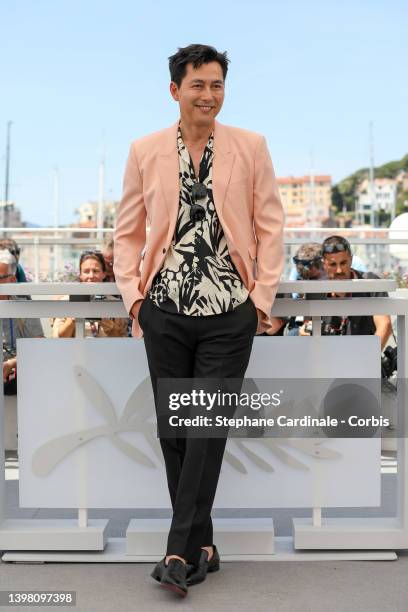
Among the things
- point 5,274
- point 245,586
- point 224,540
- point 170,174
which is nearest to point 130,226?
point 170,174

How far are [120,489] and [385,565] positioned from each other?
3.73 ft

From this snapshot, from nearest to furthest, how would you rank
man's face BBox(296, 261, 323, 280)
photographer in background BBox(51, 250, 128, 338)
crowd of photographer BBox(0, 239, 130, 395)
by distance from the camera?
photographer in background BBox(51, 250, 128, 338) → crowd of photographer BBox(0, 239, 130, 395) → man's face BBox(296, 261, 323, 280)

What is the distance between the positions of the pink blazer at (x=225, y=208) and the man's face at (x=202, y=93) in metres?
0.11

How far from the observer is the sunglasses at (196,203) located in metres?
3.97

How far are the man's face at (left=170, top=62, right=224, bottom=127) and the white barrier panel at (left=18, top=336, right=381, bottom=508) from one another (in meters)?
0.98

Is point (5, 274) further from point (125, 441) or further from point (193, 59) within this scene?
point (193, 59)

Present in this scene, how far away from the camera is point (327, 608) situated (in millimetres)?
3764

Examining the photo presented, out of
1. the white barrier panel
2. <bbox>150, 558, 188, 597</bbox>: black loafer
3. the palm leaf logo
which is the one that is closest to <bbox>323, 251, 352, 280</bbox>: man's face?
the white barrier panel

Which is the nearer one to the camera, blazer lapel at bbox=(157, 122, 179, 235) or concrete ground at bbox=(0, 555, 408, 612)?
concrete ground at bbox=(0, 555, 408, 612)

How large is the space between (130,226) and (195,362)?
0.61 meters

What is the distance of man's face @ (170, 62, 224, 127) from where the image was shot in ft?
12.9

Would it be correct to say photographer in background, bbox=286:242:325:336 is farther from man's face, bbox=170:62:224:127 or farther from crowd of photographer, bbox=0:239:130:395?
man's face, bbox=170:62:224:127

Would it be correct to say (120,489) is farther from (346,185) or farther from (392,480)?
(346,185)

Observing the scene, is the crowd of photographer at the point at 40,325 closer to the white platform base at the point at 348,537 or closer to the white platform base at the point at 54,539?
the white platform base at the point at 54,539
